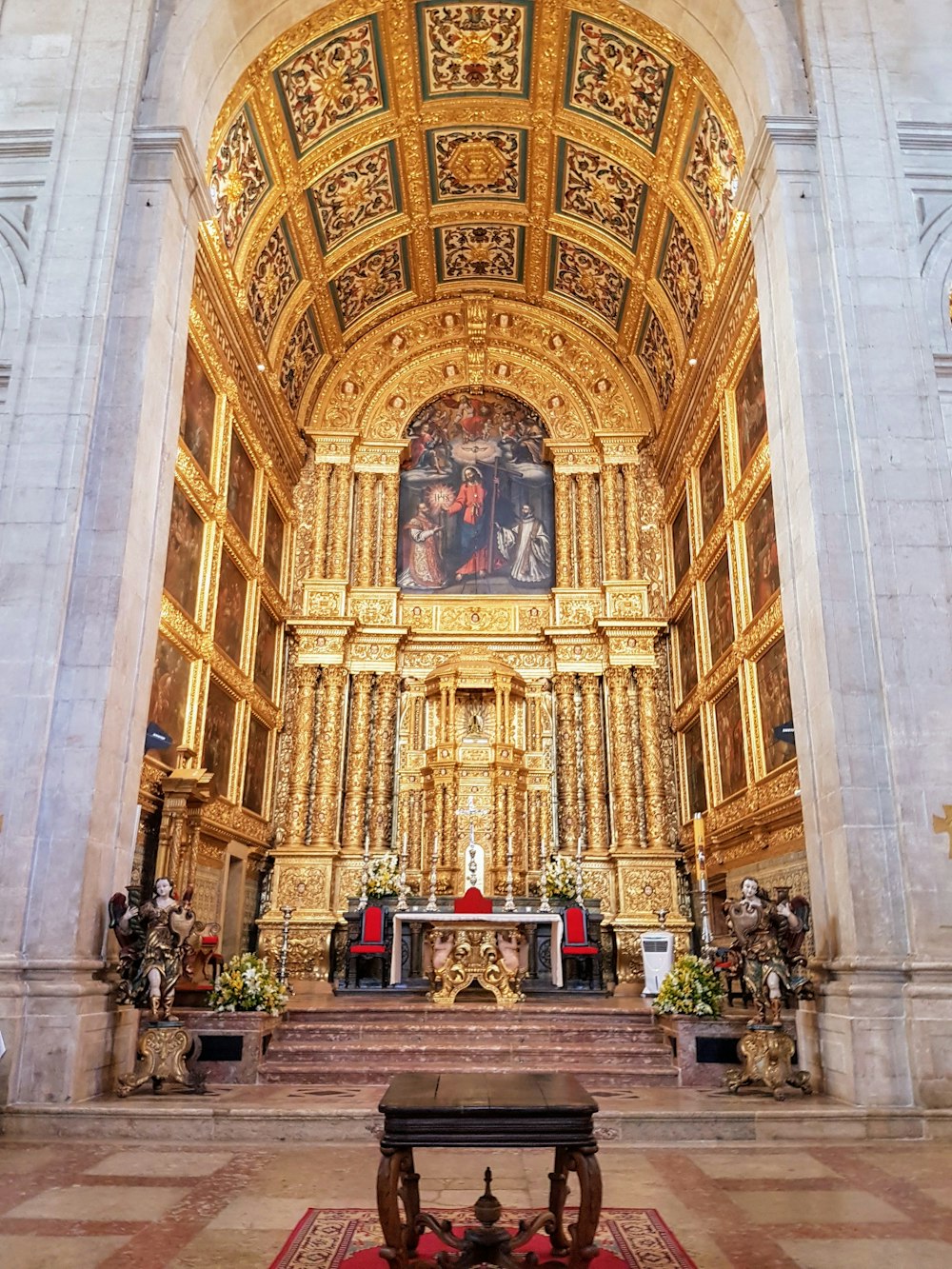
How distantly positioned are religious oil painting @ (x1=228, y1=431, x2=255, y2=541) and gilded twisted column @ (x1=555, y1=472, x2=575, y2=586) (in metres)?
6.43

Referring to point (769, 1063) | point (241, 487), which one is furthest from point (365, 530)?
point (769, 1063)

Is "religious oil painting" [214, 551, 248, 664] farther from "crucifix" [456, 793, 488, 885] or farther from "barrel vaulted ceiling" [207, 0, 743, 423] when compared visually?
"crucifix" [456, 793, 488, 885]

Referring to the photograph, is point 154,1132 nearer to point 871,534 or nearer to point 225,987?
point 225,987

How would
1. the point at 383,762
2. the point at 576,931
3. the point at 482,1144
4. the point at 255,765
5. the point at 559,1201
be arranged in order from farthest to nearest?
the point at 383,762 < the point at 255,765 < the point at 576,931 < the point at 559,1201 < the point at 482,1144

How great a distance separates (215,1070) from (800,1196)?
593 cm

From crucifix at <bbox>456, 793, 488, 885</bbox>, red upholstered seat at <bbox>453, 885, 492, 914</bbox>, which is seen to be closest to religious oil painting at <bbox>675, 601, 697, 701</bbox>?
crucifix at <bbox>456, 793, 488, 885</bbox>

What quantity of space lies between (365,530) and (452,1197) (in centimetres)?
1623

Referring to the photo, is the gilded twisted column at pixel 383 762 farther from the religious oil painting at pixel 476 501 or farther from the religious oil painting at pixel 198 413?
the religious oil painting at pixel 198 413

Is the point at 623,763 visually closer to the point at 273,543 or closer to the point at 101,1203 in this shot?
the point at 273,543

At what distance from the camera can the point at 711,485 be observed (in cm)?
1697

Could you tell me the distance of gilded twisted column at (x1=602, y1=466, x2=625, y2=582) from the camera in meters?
20.4

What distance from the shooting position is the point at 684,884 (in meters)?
18.6

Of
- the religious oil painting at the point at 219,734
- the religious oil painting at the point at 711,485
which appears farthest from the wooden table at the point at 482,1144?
the religious oil painting at the point at 711,485

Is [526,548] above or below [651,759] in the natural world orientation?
above
